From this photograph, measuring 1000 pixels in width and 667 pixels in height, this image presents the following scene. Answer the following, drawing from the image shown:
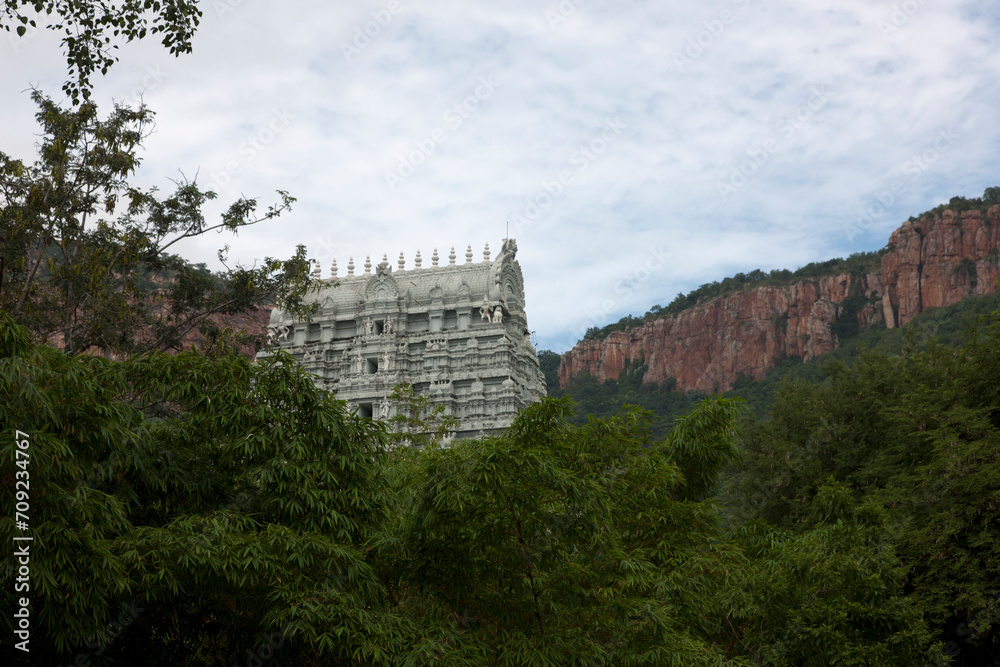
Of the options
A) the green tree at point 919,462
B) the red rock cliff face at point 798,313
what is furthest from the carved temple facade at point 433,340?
the red rock cliff face at point 798,313

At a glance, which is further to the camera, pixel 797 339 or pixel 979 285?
pixel 797 339

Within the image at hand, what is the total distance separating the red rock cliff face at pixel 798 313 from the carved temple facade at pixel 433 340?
138 feet

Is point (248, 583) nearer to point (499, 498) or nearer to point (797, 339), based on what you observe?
point (499, 498)

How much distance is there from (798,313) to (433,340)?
4916 cm

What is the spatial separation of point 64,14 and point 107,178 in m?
11.2

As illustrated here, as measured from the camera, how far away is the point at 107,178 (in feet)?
78.3

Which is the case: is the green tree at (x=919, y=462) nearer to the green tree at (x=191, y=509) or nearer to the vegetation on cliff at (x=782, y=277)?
the green tree at (x=191, y=509)

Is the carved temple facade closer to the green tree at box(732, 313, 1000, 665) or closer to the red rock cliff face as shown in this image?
the green tree at box(732, 313, 1000, 665)

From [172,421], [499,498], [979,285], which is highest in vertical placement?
[979,285]

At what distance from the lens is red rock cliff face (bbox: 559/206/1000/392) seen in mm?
74562

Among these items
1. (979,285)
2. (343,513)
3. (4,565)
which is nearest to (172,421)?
(343,513)

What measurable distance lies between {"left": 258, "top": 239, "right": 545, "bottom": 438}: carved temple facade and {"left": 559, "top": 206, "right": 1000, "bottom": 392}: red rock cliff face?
4197cm

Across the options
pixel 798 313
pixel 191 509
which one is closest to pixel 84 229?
pixel 191 509

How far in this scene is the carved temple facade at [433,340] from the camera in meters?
39.9
